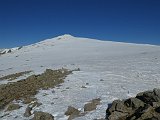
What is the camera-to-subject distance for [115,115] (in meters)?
14.7

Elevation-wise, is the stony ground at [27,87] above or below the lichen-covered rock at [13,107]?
above

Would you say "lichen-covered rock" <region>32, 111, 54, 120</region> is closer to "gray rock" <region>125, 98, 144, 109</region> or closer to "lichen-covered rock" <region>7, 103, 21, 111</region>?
"lichen-covered rock" <region>7, 103, 21, 111</region>

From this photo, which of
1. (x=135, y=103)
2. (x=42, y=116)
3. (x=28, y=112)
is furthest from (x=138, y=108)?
(x=28, y=112)

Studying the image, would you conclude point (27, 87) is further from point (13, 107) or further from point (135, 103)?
point (135, 103)

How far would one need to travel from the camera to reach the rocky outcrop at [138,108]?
13.4 m

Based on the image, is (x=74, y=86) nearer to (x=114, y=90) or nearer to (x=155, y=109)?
(x=114, y=90)

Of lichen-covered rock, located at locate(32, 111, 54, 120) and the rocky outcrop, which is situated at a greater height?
the rocky outcrop

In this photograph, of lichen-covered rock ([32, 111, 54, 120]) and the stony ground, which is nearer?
lichen-covered rock ([32, 111, 54, 120])

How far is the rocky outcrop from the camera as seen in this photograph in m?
13.4

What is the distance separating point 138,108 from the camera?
578 inches

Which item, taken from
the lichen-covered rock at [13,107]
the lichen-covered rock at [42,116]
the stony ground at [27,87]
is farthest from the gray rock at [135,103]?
the stony ground at [27,87]

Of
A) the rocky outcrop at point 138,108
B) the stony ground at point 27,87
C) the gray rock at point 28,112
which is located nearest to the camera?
the rocky outcrop at point 138,108

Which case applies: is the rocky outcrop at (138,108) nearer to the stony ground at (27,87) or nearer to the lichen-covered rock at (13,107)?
the lichen-covered rock at (13,107)

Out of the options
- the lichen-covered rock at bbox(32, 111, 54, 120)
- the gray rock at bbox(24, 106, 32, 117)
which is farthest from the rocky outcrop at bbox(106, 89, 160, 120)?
the gray rock at bbox(24, 106, 32, 117)
